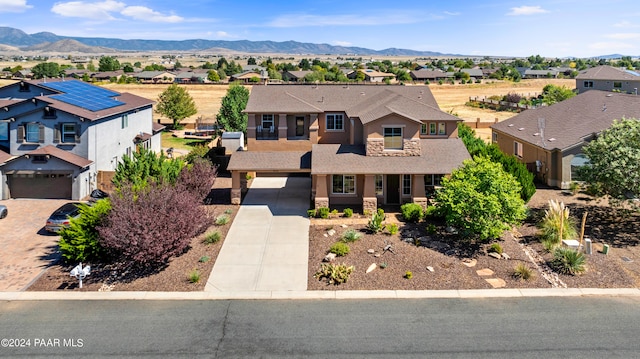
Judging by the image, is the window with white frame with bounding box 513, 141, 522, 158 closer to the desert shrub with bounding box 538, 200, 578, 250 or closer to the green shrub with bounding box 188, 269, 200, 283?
the desert shrub with bounding box 538, 200, 578, 250

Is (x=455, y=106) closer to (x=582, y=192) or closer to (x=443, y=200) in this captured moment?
(x=582, y=192)

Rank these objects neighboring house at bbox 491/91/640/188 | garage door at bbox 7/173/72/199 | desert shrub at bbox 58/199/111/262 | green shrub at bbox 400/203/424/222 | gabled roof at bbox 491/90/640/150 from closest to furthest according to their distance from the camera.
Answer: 1. desert shrub at bbox 58/199/111/262
2. green shrub at bbox 400/203/424/222
3. garage door at bbox 7/173/72/199
4. neighboring house at bbox 491/91/640/188
5. gabled roof at bbox 491/90/640/150

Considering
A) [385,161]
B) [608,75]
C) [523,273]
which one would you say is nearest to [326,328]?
[523,273]

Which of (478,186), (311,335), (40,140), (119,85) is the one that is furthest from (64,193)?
(119,85)

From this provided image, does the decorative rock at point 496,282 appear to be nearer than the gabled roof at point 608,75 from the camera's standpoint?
Yes

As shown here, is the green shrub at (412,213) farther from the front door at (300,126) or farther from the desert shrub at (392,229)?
the front door at (300,126)

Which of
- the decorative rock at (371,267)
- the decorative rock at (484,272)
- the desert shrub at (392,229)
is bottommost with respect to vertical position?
the decorative rock at (484,272)

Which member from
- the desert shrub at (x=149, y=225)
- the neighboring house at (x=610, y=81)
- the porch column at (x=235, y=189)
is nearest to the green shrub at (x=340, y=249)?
the desert shrub at (x=149, y=225)

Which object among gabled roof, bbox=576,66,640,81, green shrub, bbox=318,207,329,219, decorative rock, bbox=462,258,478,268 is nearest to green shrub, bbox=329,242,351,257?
green shrub, bbox=318,207,329,219
